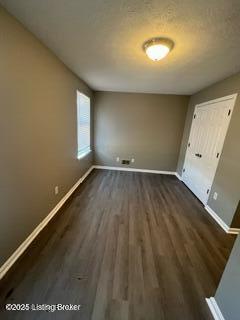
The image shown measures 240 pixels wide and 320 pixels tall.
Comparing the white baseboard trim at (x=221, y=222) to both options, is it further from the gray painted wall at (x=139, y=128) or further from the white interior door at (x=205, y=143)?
the gray painted wall at (x=139, y=128)

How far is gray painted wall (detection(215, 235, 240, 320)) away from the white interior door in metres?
1.89

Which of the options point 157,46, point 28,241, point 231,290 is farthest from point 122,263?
point 157,46

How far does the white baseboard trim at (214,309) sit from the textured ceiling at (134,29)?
2.29 metres

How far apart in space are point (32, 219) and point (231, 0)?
2708mm

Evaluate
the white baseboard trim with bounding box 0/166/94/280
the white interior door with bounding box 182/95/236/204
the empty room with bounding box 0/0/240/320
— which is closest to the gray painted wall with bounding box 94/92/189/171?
the white interior door with bounding box 182/95/236/204

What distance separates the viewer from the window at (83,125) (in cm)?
340

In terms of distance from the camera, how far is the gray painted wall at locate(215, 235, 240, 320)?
1010mm

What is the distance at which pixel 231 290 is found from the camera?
107 cm

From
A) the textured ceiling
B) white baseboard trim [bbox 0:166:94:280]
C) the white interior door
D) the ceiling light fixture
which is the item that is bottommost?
white baseboard trim [bbox 0:166:94:280]

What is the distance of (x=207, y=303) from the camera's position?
126 cm

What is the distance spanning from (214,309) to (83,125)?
3.61 metres

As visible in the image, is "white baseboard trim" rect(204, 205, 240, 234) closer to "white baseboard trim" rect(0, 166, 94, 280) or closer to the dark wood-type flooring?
the dark wood-type flooring

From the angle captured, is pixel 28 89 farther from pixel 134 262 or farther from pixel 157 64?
pixel 134 262

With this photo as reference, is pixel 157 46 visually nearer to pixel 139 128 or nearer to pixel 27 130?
pixel 27 130
